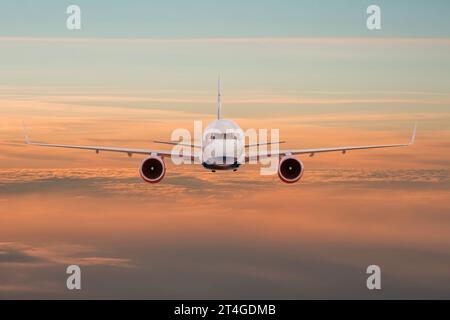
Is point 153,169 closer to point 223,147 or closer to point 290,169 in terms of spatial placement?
point 223,147

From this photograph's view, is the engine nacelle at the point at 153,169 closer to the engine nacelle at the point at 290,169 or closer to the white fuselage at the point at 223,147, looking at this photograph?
the white fuselage at the point at 223,147

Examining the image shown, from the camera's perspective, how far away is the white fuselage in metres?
109

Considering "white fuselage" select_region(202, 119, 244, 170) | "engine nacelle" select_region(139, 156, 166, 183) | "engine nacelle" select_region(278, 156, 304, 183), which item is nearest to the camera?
"white fuselage" select_region(202, 119, 244, 170)

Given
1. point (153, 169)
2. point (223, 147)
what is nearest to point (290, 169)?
point (223, 147)

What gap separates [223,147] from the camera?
110m

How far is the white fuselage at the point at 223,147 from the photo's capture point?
10914cm

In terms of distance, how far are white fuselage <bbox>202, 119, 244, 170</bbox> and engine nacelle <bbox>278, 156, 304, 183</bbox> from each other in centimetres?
302

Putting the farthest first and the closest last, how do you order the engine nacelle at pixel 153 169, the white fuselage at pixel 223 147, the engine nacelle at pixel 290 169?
1. the engine nacelle at pixel 290 169
2. the engine nacelle at pixel 153 169
3. the white fuselage at pixel 223 147

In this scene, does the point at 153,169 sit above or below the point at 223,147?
below

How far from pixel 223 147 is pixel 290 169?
5.21 m

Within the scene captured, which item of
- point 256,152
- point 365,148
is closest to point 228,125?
point 256,152

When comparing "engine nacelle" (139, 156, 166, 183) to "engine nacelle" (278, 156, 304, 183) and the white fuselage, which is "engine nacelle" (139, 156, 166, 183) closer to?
the white fuselage

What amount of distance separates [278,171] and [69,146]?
1522 centimetres

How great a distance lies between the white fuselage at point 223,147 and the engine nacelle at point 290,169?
3.02 metres
